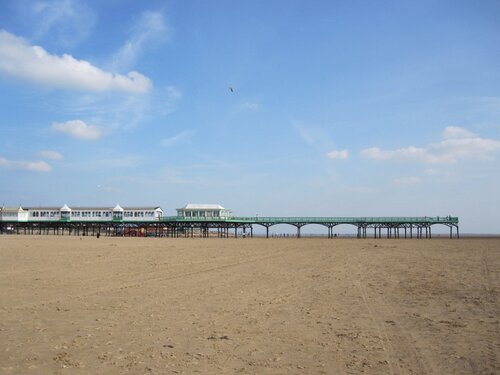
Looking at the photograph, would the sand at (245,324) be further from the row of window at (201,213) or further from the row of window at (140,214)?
the row of window at (140,214)

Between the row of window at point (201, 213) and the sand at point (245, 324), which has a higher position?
the row of window at point (201, 213)

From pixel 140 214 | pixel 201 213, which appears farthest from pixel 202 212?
pixel 140 214

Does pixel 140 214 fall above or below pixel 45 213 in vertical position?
below

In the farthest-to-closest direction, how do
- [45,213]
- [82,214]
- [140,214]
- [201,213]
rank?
[45,213], [82,214], [201,213], [140,214]

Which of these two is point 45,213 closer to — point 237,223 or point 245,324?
point 237,223

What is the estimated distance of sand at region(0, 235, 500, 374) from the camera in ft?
20.1

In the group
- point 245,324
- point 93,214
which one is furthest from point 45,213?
point 245,324

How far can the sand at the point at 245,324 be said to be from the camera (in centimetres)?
611

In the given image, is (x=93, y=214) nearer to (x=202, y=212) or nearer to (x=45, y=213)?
(x=45, y=213)

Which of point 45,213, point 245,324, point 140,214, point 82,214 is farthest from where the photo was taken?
point 45,213

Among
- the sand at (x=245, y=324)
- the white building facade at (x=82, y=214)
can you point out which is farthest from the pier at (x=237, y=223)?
the sand at (x=245, y=324)

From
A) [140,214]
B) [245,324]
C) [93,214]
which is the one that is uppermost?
[93,214]

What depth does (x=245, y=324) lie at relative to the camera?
8.44 metres

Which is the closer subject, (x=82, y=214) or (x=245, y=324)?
(x=245, y=324)
